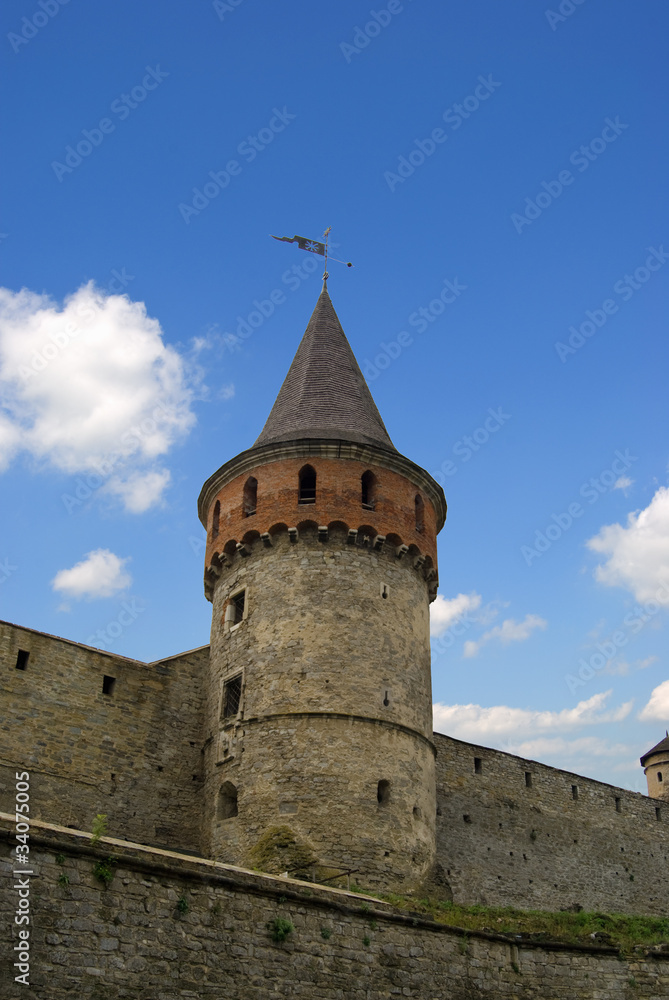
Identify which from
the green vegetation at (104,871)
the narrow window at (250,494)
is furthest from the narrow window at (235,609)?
the green vegetation at (104,871)

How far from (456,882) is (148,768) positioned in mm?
8936

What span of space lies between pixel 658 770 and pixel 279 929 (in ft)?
98.1

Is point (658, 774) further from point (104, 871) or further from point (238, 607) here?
point (104, 871)

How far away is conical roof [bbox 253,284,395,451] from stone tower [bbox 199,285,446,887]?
7cm

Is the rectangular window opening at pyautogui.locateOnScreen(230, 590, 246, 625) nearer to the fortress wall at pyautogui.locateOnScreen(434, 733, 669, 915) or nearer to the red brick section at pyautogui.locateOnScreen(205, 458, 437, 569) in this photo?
the red brick section at pyautogui.locateOnScreen(205, 458, 437, 569)

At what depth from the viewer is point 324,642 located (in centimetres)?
2128

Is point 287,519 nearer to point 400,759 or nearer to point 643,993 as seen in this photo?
point 400,759

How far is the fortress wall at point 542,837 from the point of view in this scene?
2617 cm

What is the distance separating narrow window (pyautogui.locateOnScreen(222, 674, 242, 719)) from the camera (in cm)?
2206

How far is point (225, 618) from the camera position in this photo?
23.3 meters

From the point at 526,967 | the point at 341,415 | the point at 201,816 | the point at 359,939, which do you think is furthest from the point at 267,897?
the point at 341,415

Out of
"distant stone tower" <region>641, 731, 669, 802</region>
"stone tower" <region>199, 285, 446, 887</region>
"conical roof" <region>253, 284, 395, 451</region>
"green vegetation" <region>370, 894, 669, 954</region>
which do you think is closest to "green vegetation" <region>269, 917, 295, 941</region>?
"green vegetation" <region>370, 894, 669, 954</region>

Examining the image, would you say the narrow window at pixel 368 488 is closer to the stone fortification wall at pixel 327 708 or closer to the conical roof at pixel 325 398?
the conical roof at pixel 325 398

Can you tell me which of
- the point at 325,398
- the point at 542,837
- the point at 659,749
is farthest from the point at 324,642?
the point at 659,749
